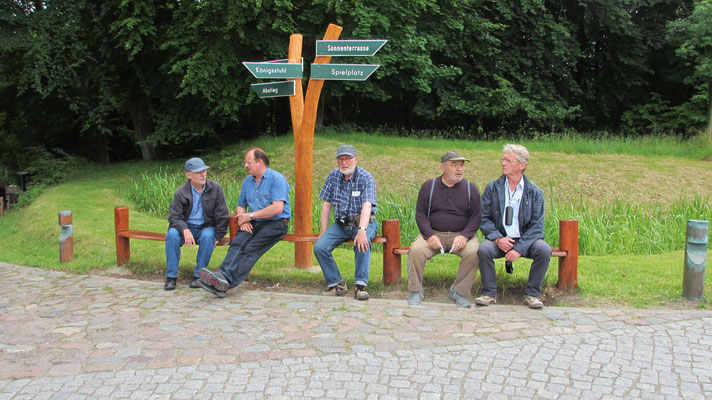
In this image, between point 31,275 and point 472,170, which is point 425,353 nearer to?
point 31,275

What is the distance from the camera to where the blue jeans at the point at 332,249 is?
5836mm

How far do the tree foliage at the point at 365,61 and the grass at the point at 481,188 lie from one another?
2.57 meters

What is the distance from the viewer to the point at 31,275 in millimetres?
7102

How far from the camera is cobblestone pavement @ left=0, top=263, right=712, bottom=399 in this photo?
3.73 metres

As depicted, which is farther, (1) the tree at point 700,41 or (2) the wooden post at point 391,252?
(1) the tree at point 700,41

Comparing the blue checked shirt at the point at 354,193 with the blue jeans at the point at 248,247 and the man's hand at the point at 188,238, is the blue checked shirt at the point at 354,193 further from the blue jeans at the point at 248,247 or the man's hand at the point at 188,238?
the man's hand at the point at 188,238

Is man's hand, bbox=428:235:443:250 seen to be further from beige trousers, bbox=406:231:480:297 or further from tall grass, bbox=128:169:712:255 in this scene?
tall grass, bbox=128:169:712:255

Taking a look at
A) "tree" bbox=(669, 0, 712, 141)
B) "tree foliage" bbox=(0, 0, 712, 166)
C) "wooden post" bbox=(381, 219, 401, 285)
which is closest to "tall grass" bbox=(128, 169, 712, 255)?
"wooden post" bbox=(381, 219, 401, 285)

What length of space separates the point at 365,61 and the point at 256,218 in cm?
1230

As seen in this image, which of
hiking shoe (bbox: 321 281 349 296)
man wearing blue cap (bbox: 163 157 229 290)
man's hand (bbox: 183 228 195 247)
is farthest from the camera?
man wearing blue cap (bbox: 163 157 229 290)

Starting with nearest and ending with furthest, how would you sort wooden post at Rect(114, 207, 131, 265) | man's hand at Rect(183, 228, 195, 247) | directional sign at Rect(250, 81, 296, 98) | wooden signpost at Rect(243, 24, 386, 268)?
man's hand at Rect(183, 228, 195, 247), wooden signpost at Rect(243, 24, 386, 268), directional sign at Rect(250, 81, 296, 98), wooden post at Rect(114, 207, 131, 265)

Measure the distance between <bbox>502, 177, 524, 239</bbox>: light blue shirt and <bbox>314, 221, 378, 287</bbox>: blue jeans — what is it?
54.4 inches

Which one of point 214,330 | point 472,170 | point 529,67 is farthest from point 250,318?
point 529,67

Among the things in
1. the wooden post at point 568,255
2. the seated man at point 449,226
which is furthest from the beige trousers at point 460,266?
the wooden post at point 568,255
